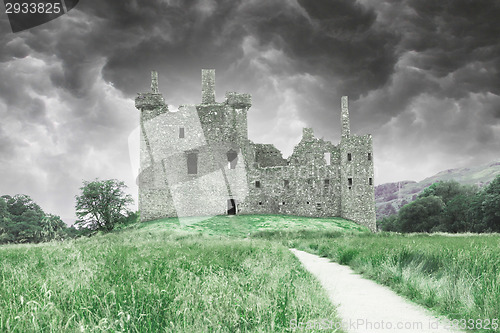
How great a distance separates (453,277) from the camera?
A: 23.0 ft

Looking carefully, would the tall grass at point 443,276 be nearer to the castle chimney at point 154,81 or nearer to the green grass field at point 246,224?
the green grass field at point 246,224

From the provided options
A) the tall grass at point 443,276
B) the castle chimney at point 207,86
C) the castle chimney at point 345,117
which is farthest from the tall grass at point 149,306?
the castle chimney at point 345,117

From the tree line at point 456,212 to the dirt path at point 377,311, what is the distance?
43.4 metres

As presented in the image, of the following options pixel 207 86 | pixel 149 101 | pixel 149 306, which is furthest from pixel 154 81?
pixel 149 306

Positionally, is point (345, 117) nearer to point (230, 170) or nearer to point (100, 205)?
point (230, 170)

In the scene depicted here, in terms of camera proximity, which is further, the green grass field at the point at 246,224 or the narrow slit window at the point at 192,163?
the narrow slit window at the point at 192,163

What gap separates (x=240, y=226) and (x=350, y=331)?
31.4 meters

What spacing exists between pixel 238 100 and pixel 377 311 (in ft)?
133

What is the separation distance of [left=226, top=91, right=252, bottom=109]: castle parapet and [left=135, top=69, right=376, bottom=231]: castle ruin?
0.39 feet

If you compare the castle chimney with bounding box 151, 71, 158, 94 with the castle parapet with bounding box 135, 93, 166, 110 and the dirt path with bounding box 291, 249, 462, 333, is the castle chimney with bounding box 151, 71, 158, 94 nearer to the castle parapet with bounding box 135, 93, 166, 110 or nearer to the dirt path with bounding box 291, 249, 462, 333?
the castle parapet with bounding box 135, 93, 166, 110

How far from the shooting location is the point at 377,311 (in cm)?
593

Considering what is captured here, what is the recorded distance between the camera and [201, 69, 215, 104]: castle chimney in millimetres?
46625

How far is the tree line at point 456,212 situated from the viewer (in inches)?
1795

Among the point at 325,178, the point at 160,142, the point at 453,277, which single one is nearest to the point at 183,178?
the point at 160,142
